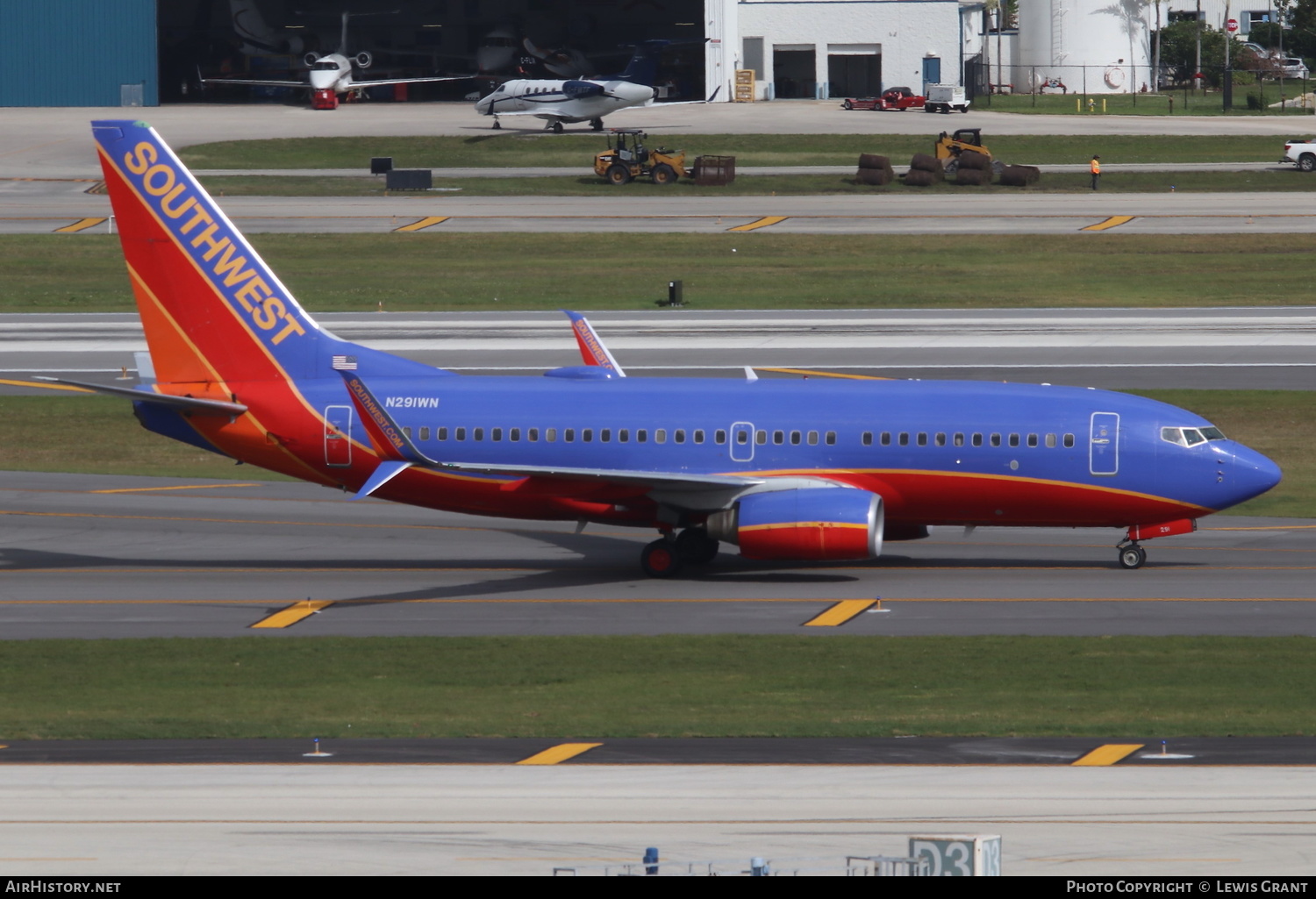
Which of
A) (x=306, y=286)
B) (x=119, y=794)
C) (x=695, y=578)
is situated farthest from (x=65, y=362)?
(x=119, y=794)

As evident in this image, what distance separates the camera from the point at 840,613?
3206 centimetres

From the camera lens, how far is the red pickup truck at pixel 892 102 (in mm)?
141500

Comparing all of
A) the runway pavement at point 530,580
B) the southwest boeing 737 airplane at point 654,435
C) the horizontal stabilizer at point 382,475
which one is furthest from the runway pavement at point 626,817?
the southwest boeing 737 airplane at point 654,435

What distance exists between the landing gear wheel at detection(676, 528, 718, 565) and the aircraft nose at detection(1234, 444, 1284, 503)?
1085 cm

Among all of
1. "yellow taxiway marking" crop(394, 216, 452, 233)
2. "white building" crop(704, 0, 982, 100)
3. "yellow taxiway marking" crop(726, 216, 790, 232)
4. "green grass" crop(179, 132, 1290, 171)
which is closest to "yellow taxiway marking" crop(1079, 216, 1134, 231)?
"yellow taxiway marking" crop(726, 216, 790, 232)

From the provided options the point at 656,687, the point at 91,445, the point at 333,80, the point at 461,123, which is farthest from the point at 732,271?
the point at 333,80

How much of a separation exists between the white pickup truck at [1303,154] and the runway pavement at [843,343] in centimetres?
4093

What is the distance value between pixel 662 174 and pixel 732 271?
2563 cm

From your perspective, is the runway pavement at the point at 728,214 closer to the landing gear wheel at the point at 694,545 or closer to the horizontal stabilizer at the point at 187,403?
the landing gear wheel at the point at 694,545

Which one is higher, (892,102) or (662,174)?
(892,102)

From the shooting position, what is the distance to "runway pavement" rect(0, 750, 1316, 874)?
1866 cm

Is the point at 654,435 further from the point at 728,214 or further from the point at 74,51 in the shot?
the point at 74,51

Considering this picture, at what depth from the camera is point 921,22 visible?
15088 cm

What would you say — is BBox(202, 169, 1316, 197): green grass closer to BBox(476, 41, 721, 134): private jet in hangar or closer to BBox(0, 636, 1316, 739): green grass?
BBox(476, 41, 721, 134): private jet in hangar
